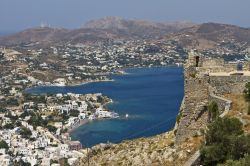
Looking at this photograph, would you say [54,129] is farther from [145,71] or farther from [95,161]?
[145,71]

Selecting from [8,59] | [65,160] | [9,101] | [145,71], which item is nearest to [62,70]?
[8,59]

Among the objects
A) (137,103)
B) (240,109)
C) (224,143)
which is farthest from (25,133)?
(224,143)

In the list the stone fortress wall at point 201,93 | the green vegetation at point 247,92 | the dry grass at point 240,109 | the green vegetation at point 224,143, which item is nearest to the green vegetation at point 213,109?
the stone fortress wall at point 201,93

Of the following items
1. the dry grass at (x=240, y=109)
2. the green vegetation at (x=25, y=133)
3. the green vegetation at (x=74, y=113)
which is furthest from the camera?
the green vegetation at (x=74, y=113)

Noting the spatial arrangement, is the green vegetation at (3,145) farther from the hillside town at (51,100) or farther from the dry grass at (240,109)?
the dry grass at (240,109)

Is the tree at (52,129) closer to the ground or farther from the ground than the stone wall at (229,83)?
closer to the ground

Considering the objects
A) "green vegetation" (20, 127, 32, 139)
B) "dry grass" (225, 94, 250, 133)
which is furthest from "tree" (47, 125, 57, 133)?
"dry grass" (225, 94, 250, 133)
